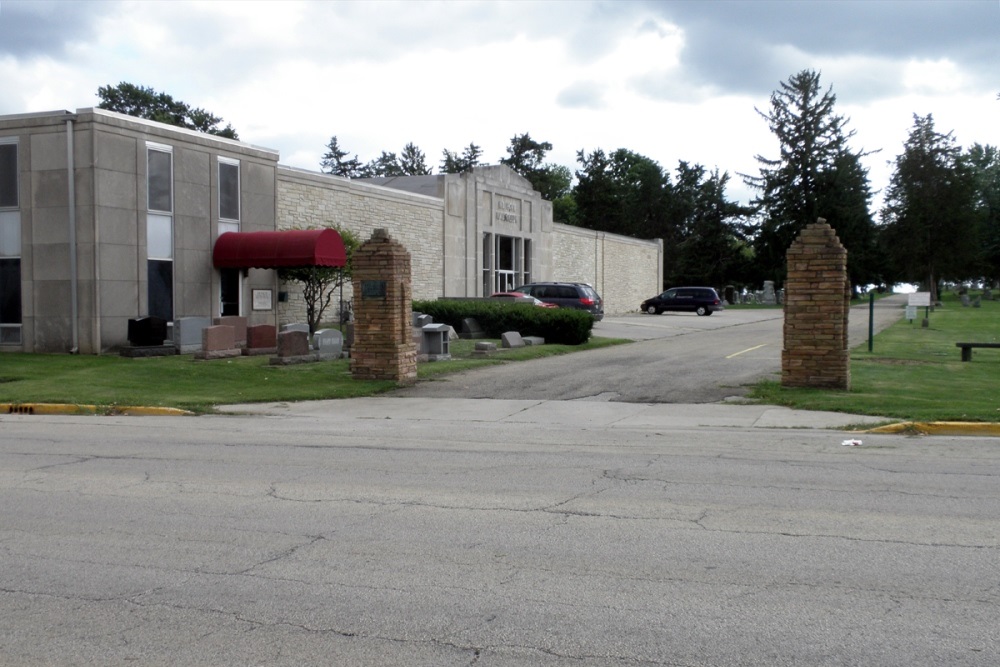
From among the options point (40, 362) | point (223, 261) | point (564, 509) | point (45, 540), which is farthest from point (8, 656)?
point (223, 261)

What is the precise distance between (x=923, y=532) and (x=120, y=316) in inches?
858

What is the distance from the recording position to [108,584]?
19.6 ft

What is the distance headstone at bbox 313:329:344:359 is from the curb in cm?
680

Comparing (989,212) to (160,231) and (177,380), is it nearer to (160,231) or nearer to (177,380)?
(160,231)

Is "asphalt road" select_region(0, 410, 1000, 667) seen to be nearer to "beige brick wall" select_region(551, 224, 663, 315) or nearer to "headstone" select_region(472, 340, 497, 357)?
"headstone" select_region(472, 340, 497, 357)

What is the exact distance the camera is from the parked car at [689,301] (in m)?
52.5

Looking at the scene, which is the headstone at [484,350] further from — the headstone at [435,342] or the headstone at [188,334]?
the headstone at [188,334]

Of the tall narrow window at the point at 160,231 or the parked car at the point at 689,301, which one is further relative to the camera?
the parked car at the point at 689,301

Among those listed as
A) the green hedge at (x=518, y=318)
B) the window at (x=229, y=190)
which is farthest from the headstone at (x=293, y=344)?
the green hedge at (x=518, y=318)

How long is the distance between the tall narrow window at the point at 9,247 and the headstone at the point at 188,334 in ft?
13.8

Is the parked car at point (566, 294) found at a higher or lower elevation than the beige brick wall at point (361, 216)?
lower

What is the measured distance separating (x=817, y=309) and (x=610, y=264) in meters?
42.7

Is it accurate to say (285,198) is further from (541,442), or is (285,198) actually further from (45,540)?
(45,540)

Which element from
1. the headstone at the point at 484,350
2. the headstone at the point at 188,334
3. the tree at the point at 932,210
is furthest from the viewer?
the tree at the point at 932,210
